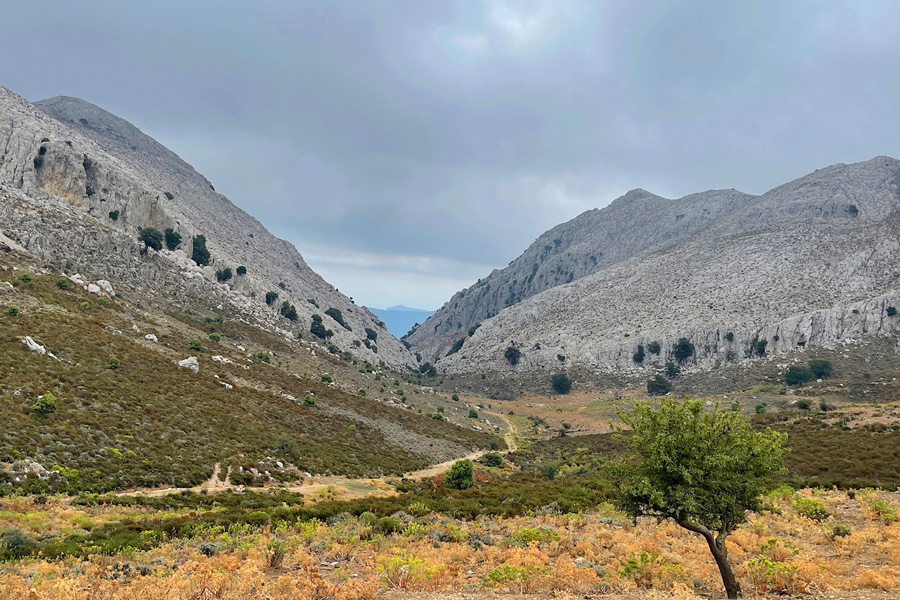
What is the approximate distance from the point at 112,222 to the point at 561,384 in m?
112

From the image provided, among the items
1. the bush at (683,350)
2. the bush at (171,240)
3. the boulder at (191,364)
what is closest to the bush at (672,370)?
the bush at (683,350)

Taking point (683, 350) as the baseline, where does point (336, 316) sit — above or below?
above

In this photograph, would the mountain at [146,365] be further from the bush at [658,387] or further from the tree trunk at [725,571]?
the bush at [658,387]

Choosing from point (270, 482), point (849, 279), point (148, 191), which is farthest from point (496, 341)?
point (270, 482)

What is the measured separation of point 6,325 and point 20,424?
1896 cm

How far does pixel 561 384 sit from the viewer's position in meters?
116

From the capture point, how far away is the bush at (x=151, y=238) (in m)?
88.9

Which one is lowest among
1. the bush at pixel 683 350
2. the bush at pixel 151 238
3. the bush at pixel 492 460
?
the bush at pixel 492 460

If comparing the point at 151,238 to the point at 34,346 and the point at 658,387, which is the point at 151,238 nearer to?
the point at 34,346

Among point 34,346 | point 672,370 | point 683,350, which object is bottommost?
point 34,346

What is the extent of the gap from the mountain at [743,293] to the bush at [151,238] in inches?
3730

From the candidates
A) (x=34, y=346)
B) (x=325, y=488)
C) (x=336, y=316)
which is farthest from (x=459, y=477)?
(x=336, y=316)

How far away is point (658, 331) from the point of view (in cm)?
12162

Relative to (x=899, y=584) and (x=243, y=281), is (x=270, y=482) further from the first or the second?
(x=243, y=281)
